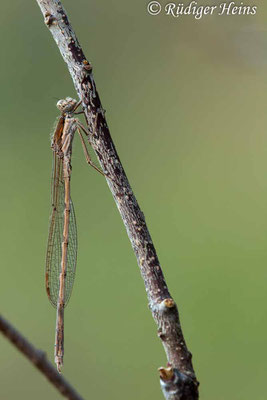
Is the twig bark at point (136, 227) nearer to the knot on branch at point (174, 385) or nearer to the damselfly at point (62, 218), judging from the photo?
the knot on branch at point (174, 385)

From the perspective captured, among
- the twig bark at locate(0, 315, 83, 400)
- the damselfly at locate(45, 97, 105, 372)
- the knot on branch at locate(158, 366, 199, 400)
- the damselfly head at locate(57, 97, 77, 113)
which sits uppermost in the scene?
the damselfly head at locate(57, 97, 77, 113)

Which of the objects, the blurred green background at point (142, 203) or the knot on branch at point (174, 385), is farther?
the blurred green background at point (142, 203)

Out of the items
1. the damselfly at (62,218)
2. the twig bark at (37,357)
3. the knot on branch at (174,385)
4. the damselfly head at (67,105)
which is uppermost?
the damselfly head at (67,105)

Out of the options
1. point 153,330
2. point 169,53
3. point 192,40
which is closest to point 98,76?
point 169,53

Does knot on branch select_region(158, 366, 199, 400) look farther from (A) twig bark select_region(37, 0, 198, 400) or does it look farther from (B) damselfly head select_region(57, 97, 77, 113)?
(B) damselfly head select_region(57, 97, 77, 113)

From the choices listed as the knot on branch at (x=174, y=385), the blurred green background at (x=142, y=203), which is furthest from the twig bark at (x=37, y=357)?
the blurred green background at (x=142, y=203)

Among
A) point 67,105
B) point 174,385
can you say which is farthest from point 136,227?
point 67,105

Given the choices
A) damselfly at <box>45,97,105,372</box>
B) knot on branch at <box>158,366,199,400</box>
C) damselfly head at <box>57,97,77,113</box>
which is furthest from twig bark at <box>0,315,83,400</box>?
damselfly head at <box>57,97,77,113</box>

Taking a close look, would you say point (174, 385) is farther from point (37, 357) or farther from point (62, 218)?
point (62, 218)
